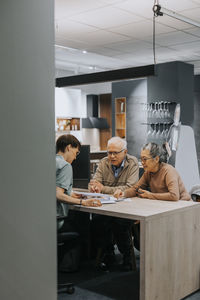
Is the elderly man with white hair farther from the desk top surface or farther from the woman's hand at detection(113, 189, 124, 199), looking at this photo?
the desk top surface

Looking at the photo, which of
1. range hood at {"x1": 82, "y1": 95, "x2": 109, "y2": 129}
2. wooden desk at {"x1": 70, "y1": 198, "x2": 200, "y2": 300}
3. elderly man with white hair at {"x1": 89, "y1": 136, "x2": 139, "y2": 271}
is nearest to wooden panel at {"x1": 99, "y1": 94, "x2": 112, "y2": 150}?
range hood at {"x1": 82, "y1": 95, "x2": 109, "y2": 129}

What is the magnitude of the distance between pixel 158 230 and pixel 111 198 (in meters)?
0.87

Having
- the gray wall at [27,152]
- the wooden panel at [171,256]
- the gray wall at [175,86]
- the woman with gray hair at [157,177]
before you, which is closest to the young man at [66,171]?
the woman with gray hair at [157,177]

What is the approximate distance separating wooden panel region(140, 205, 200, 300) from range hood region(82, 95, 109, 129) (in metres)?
9.79

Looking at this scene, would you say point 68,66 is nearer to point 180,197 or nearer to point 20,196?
point 180,197

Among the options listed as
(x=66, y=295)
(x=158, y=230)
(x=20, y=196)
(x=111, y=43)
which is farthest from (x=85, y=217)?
(x=111, y=43)

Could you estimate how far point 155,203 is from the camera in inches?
159

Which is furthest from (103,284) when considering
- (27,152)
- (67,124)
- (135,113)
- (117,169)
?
(67,124)

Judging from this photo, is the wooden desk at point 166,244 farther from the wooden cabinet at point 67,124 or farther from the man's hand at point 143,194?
the wooden cabinet at point 67,124

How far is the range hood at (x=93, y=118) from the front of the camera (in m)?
13.6

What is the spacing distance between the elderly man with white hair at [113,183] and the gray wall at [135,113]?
5324mm

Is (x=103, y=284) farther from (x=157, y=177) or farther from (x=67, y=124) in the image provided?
(x=67, y=124)

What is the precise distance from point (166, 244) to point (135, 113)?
23.2ft

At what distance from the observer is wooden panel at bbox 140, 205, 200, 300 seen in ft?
11.3
